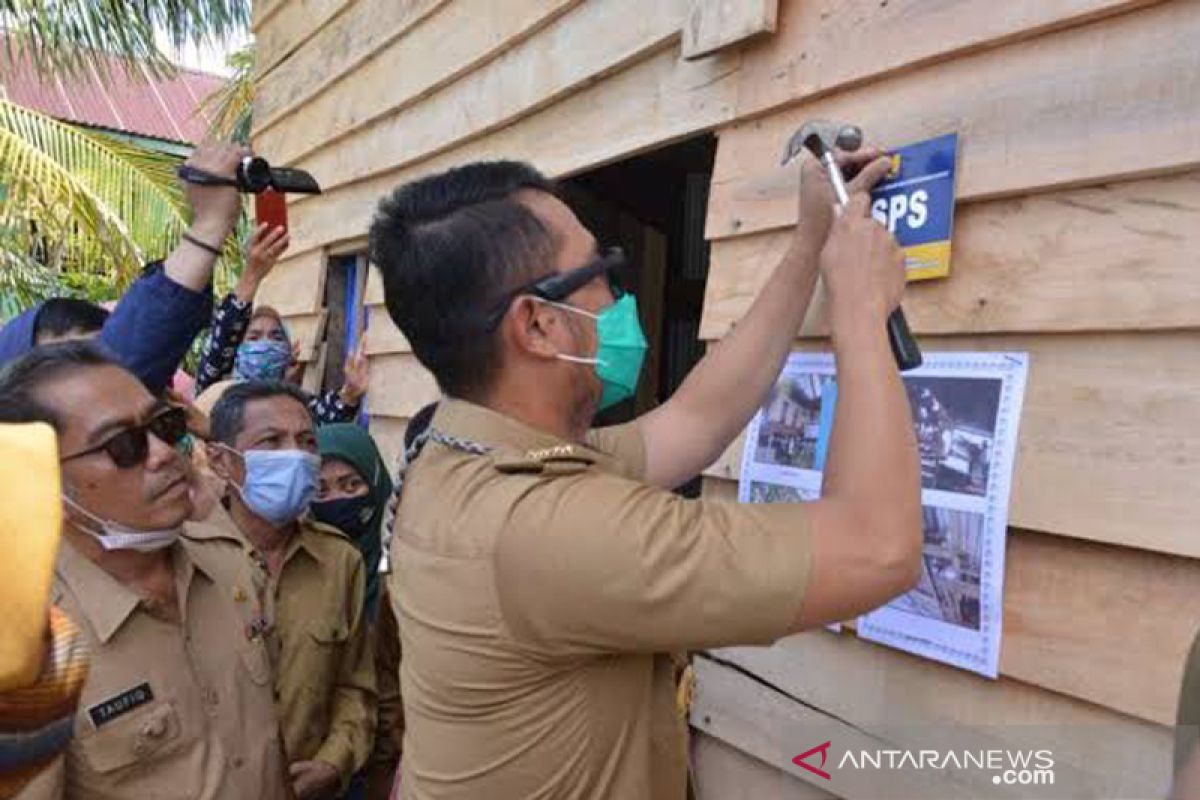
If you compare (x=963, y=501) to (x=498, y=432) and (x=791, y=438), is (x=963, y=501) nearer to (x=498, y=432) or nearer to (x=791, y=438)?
(x=791, y=438)

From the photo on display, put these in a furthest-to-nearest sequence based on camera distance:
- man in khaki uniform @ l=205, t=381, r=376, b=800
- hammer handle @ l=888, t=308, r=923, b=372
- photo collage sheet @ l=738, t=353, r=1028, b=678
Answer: man in khaki uniform @ l=205, t=381, r=376, b=800, photo collage sheet @ l=738, t=353, r=1028, b=678, hammer handle @ l=888, t=308, r=923, b=372

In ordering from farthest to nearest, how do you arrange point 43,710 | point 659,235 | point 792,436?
point 659,235, point 792,436, point 43,710

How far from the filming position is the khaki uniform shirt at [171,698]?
1.64 metres

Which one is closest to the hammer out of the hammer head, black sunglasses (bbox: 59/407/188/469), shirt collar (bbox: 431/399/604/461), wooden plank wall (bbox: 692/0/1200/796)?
the hammer head

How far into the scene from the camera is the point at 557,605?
3.64 ft

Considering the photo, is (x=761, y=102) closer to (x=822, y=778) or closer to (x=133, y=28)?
(x=822, y=778)

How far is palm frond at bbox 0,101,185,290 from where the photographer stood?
338 inches

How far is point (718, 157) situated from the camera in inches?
86.4

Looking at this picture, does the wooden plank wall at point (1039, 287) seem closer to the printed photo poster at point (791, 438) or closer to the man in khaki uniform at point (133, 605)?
the printed photo poster at point (791, 438)

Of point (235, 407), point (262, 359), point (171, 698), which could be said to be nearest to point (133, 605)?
point (171, 698)

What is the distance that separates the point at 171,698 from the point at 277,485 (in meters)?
0.87

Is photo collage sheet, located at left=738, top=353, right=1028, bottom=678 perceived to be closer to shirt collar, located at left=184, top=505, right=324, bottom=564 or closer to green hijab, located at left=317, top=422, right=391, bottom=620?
shirt collar, located at left=184, top=505, right=324, bottom=564

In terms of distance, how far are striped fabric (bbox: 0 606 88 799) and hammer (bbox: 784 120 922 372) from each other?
1.02m

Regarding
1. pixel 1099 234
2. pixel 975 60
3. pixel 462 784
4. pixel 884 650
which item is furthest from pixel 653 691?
pixel 975 60
